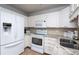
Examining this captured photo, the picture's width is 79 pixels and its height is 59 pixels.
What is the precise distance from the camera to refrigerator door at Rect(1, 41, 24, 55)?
0.88 meters

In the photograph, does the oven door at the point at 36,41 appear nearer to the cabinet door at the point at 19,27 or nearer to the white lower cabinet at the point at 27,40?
the white lower cabinet at the point at 27,40

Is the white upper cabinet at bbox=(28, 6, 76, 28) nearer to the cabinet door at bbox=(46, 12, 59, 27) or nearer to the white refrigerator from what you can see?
the cabinet door at bbox=(46, 12, 59, 27)

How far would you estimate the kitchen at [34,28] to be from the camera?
2.86 ft

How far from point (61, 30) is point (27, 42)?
612 mm

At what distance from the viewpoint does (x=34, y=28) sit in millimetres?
1076

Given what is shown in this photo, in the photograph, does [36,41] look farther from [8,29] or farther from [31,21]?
[8,29]

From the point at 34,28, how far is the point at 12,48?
411 millimetres

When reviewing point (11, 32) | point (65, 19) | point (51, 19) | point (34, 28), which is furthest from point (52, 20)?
point (11, 32)

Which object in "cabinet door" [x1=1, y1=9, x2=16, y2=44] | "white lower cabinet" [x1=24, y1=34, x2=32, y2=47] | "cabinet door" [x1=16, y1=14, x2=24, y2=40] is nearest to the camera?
"cabinet door" [x1=1, y1=9, x2=16, y2=44]

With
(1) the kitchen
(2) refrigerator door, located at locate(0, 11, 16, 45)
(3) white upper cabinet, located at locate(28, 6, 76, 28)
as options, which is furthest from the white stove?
(2) refrigerator door, located at locate(0, 11, 16, 45)

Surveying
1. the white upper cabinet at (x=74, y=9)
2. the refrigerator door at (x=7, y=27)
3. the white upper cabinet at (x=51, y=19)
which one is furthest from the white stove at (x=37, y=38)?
the white upper cabinet at (x=74, y=9)
